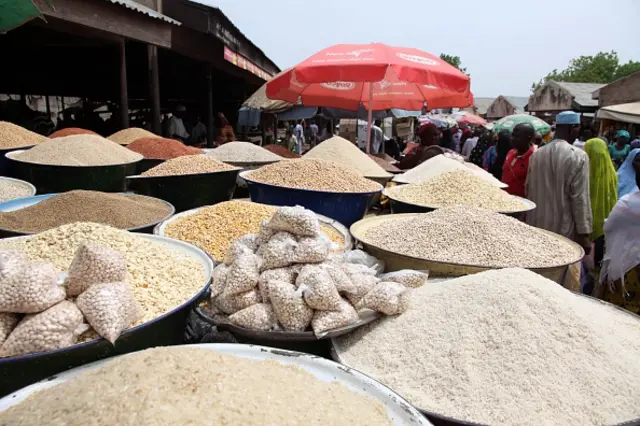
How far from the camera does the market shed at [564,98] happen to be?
49.9ft

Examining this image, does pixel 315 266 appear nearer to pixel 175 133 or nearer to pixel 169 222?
pixel 169 222

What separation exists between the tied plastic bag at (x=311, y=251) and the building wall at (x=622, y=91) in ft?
38.3

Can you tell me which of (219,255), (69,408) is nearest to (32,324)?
(69,408)

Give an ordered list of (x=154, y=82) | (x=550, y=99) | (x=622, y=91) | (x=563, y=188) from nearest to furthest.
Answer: (x=563, y=188)
(x=154, y=82)
(x=622, y=91)
(x=550, y=99)

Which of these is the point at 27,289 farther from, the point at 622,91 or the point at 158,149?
the point at 622,91

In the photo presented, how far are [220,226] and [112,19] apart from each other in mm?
2879

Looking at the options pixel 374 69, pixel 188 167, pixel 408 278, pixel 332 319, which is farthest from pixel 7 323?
pixel 374 69

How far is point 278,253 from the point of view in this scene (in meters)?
1.31

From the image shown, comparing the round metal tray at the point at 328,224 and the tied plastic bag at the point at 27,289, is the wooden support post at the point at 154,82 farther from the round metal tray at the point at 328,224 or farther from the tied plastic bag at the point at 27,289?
the tied plastic bag at the point at 27,289

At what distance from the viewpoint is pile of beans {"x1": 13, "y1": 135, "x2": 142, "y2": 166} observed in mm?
2459

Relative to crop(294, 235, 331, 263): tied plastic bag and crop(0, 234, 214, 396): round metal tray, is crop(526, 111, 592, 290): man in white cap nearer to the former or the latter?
A: crop(294, 235, 331, 263): tied plastic bag

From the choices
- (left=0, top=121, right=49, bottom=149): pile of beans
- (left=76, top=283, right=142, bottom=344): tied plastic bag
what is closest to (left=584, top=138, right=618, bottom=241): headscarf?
(left=76, top=283, right=142, bottom=344): tied plastic bag

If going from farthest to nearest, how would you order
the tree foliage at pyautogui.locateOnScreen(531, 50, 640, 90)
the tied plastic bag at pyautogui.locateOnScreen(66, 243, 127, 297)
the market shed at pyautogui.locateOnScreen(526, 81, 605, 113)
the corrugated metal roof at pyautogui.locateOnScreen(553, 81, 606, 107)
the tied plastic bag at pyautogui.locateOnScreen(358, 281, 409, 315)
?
the tree foliage at pyautogui.locateOnScreen(531, 50, 640, 90), the market shed at pyautogui.locateOnScreen(526, 81, 605, 113), the corrugated metal roof at pyautogui.locateOnScreen(553, 81, 606, 107), the tied plastic bag at pyautogui.locateOnScreen(358, 281, 409, 315), the tied plastic bag at pyautogui.locateOnScreen(66, 243, 127, 297)

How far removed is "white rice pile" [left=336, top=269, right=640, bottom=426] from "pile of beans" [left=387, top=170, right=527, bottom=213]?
3.60 feet
